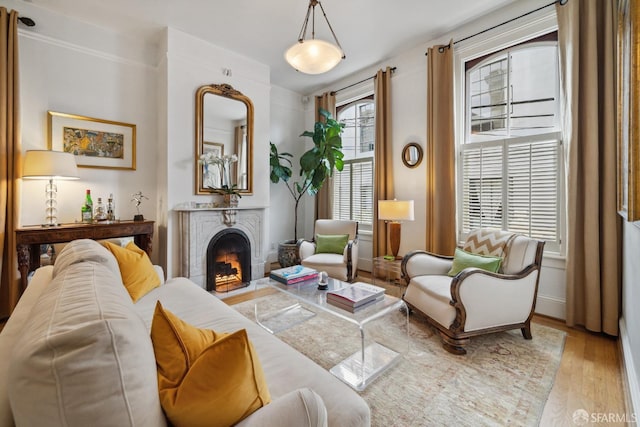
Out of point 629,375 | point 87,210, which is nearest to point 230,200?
point 87,210

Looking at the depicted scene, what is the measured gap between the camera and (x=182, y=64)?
11.7 feet

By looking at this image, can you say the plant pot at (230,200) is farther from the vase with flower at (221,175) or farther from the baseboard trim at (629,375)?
the baseboard trim at (629,375)

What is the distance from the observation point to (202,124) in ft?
12.3

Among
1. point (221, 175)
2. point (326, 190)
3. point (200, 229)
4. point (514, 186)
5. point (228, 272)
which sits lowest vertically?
point (228, 272)

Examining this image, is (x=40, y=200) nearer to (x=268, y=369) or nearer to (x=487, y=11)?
(x=268, y=369)

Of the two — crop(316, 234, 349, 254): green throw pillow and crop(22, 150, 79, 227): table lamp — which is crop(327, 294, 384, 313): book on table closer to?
crop(316, 234, 349, 254): green throw pillow

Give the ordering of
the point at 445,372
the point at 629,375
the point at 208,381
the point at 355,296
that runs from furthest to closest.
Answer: the point at 355,296, the point at 445,372, the point at 629,375, the point at 208,381

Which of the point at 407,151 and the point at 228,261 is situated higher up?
the point at 407,151

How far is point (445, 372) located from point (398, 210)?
192cm

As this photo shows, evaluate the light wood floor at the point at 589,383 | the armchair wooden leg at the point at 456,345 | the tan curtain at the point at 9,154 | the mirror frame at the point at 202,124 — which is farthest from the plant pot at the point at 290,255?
the light wood floor at the point at 589,383

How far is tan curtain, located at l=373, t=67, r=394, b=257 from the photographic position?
4141mm

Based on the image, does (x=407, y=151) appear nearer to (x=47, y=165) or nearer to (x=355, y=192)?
(x=355, y=192)

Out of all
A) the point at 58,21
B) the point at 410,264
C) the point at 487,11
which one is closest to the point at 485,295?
the point at 410,264

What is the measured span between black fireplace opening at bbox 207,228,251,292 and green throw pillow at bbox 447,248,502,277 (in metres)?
2.71
